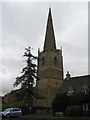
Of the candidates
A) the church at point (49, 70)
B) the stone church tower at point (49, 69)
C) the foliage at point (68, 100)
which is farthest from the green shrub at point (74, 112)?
the stone church tower at point (49, 69)

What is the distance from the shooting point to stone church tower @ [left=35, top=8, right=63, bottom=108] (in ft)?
275

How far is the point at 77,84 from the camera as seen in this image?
59.3m

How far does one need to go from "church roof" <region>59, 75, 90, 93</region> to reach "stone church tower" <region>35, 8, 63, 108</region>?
793 inches

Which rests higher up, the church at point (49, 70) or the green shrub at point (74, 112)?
the church at point (49, 70)

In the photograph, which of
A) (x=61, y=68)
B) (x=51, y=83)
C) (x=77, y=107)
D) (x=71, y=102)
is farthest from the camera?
(x=61, y=68)

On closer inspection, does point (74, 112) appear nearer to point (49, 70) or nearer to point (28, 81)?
point (28, 81)

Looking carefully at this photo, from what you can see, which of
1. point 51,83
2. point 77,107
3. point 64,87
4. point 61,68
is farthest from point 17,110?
point 61,68

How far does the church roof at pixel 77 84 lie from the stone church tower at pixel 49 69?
20.2 m

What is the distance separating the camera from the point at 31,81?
57000 millimetres

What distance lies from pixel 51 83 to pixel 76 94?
35.0 meters

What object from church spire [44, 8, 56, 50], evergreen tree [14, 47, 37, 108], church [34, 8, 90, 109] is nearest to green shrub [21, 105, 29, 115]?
evergreen tree [14, 47, 37, 108]

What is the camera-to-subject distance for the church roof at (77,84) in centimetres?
5624

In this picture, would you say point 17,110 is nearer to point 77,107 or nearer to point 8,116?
point 8,116

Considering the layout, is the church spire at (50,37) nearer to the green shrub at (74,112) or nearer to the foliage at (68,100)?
the foliage at (68,100)
